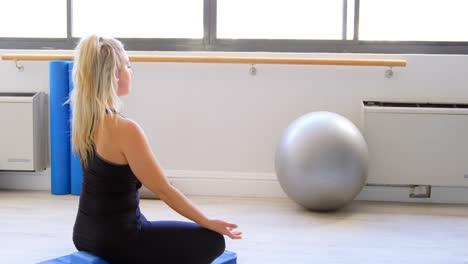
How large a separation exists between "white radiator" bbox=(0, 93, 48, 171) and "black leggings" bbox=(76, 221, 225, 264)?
1917 millimetres

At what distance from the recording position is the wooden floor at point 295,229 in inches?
77.1

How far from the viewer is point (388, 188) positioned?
3.00m

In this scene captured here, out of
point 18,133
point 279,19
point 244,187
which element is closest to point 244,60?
point 279,19

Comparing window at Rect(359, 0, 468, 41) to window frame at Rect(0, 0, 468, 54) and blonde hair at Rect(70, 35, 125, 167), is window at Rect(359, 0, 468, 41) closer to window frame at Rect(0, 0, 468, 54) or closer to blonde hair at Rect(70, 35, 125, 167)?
window frame at Rect(0, 0, 468, 54)

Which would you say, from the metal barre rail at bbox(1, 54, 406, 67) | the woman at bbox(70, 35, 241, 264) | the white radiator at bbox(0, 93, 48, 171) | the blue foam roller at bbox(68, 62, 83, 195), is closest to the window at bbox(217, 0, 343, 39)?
the metal barre rail at bbox(1, 54, 406, 67)

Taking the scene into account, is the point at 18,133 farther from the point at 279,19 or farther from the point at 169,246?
the point at 169,246

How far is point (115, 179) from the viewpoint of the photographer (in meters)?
1.29

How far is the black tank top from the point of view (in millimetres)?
1283

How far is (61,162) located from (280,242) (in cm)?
163

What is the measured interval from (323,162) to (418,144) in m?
0.76

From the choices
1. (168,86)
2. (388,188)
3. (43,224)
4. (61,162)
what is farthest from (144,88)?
(388,188)

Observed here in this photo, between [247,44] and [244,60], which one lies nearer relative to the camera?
[244,60]

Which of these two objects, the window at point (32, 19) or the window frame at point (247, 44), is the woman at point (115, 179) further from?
the window at point (32, 19)

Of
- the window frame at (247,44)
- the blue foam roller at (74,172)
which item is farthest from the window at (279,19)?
the blue foam roller at (74,172)
